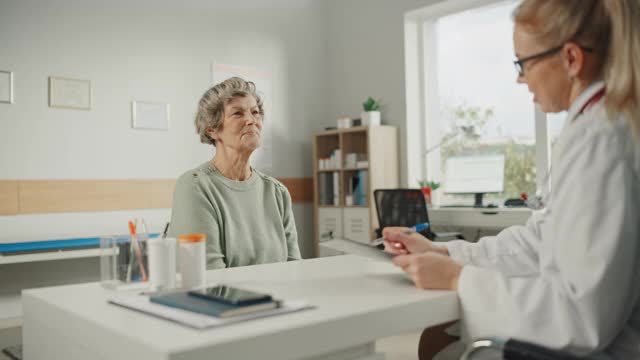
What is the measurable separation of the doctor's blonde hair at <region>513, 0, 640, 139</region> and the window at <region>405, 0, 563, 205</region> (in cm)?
400

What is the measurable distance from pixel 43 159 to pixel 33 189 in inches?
9.3

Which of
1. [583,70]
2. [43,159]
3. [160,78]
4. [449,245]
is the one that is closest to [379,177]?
[160,78]

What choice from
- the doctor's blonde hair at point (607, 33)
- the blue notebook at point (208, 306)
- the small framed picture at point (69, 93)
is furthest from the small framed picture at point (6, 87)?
the doctor's blonde hair at point (607, 33)

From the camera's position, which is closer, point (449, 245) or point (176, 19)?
point (449, 245)

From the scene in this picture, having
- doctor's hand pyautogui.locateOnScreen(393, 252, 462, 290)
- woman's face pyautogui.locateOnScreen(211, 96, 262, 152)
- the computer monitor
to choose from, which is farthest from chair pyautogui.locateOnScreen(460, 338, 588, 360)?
the computer monitor

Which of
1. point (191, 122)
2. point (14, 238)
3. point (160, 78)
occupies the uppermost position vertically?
point (160, 78)

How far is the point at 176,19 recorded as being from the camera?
216 inches

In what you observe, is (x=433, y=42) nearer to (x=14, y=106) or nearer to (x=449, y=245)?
(x=14, y=106)

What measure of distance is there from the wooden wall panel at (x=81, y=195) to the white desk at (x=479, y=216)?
7.45 ft

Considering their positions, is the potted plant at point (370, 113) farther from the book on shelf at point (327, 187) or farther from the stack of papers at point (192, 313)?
the stack of papers at point (192, 313)

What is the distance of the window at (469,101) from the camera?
524 centimetres

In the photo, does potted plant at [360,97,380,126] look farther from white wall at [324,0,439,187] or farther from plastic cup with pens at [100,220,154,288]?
plastic cup with pens at [100,220,154,288]

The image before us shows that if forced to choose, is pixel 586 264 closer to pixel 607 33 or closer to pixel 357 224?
pixel 607 33

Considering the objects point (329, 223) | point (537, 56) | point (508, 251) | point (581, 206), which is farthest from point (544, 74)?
point (329, 223)
